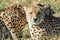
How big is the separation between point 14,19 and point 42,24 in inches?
21.0

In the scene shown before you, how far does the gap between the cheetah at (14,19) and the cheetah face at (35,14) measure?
6.0 inches

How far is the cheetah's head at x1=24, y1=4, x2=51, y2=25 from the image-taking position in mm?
4912

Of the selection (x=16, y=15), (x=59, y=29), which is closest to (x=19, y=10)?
(x=16, y=15)

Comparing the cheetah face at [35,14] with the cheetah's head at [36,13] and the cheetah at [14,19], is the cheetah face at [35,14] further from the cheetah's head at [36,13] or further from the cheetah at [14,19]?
the cheetah at [14,19]

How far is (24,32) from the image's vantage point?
5340mm

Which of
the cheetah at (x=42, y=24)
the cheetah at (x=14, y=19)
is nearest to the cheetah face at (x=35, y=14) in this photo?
the cheetah at (x=42, y=24)

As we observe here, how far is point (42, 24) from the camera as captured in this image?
16.3ft

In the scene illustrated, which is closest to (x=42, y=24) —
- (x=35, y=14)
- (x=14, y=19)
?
(x=35, y=14)

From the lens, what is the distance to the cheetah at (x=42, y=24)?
4.90 metres

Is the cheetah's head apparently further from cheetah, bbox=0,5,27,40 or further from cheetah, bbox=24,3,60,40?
cheetah, bbox=0,5,27,40

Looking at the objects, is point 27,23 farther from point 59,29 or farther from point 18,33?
point 59,29

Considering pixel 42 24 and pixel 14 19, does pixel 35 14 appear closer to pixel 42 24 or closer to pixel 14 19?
pixel 42 24

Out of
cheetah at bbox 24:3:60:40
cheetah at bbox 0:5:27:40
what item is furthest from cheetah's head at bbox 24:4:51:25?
cheetah at bbox 0:5:27:40

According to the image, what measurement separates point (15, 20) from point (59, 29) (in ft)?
2.58
